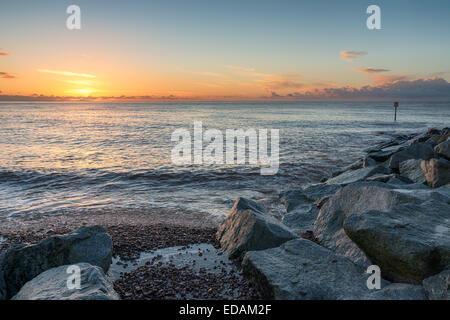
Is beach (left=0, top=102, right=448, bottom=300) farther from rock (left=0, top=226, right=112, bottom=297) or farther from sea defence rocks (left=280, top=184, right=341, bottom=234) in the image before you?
rock (left=0, top=226, right=112, bottom=297)

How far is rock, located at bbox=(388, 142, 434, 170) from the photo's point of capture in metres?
11.5

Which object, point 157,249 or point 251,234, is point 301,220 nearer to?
point 251,234

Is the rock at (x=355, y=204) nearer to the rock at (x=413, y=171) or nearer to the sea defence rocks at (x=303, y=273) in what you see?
the sea defence rocks at (x=303, y=273)

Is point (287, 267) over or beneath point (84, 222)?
over

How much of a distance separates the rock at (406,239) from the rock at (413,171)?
4780 mm

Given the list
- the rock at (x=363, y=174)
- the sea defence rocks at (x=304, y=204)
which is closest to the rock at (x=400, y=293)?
the sea defence rocks at (x=304, y=204)

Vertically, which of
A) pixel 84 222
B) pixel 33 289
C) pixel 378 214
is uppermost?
pixel 378 214

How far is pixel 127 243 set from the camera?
6367 millimetres

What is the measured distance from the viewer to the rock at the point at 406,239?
3.98m

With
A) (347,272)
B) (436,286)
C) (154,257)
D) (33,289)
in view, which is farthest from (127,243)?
(436,286)

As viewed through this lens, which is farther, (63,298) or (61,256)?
(61,256)
